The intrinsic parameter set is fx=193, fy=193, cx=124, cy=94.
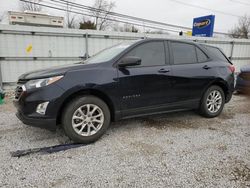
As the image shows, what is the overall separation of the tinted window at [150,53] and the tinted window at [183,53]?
0.31 meters

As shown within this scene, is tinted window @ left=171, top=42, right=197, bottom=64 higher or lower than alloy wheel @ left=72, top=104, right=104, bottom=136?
higher

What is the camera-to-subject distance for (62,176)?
2.30 metres

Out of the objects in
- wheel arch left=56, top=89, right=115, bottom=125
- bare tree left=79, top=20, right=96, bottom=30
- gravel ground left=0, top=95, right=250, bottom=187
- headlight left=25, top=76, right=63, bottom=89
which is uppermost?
bare tree left=79, top=20, right=96, bottom=30

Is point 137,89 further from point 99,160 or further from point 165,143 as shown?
point 99,160

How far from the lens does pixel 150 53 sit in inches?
140

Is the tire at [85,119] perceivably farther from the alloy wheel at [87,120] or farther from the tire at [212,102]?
the tire at [212,102]

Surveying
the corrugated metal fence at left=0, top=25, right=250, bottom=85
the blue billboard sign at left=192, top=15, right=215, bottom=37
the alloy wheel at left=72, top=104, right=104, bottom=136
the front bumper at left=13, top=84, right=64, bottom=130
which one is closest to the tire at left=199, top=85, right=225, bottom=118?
the alloy wheel at left=72, top=104, right=104, bottom=136

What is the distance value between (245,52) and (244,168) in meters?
11.5

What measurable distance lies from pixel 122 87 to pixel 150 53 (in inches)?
34.9

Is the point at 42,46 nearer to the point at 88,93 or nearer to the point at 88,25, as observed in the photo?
the point at 88,93

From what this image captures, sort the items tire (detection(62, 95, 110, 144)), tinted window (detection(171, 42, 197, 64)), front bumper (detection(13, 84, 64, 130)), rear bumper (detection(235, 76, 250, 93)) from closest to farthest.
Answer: front bumper (detection(13, 84, 64, 130)) < tire (detection(62, 95, 110, 144)) < tinted window (detection(171, 42, 197, 64)) < rear bumper (detection(235, 76, 250, 93))

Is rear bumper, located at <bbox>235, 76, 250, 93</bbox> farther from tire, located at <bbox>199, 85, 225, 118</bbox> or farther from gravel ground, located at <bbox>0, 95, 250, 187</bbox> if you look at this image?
gravel ground, located at <bbox>0, 95, 250, 187</bbox>

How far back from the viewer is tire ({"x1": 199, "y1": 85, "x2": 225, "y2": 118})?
13.6ft

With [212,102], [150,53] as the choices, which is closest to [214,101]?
[212,102]
